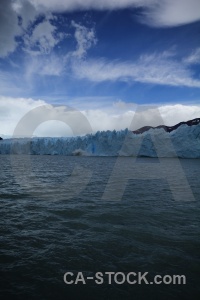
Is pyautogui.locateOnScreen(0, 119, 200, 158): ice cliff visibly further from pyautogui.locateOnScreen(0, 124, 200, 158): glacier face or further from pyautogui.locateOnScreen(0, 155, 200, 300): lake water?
pyautogui.locateOnScreen(0, 155, 200, 300): lake water

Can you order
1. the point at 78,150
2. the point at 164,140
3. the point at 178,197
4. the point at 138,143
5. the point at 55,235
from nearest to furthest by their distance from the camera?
the point at 55,235, the point at 178,197, the point at 164,140, the point at 138,143, the point at 78,150

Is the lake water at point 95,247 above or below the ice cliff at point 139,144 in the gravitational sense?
below

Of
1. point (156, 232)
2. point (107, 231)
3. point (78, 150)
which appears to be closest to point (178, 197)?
point (156, 232)

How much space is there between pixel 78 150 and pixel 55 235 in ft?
216

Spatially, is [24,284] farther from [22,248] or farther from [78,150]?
[78,150]

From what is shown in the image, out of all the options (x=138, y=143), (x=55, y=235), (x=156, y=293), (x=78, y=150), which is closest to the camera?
(x=156, y=293)

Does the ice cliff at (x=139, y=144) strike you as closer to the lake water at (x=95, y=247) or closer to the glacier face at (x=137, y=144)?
the glacier face at (x=137, y=144)

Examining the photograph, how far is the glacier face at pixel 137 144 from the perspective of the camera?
55.7 m

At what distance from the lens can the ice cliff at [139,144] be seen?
182 ft

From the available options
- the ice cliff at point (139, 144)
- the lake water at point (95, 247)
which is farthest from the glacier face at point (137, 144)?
the lake water at point (95, 247)

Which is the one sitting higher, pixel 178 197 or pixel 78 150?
pixel 78 150

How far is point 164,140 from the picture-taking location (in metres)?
57.8

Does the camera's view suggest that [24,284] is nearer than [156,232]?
Yes

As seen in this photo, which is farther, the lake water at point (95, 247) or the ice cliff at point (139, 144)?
the ice cliff at point (139, 144)
